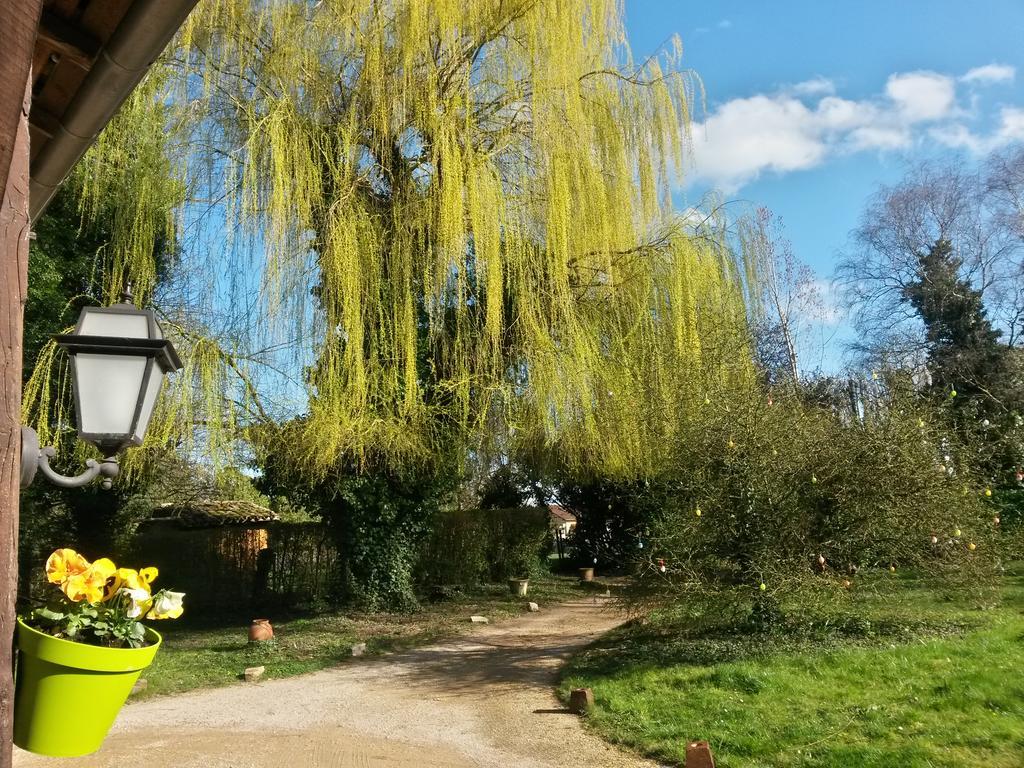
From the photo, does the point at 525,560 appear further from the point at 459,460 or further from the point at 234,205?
the point at 234,205

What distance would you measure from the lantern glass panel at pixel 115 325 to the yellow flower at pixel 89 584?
0.98 metres

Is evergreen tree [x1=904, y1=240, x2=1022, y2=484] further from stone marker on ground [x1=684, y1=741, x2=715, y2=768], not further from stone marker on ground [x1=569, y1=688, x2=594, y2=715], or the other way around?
stone marker on ground [x1=684, y1=741, x2=715, y2=768]

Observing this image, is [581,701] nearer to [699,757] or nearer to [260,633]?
[699,757]

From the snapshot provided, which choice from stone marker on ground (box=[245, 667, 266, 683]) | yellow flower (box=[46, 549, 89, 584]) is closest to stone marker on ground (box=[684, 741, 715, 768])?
yellow flower (box=[46, 549, 89, 584])

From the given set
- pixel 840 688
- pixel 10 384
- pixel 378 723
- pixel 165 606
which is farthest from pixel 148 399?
pixel 840 688

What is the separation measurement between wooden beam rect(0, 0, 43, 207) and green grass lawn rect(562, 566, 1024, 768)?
15.2ft

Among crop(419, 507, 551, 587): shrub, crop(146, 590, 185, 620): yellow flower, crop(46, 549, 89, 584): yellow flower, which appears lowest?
crop(419, 507, 551, 587): shrub

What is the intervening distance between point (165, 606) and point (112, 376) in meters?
1.00

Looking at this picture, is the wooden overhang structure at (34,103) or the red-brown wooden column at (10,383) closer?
the wooden overhang structure at (34,103)

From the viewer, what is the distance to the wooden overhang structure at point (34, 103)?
1082 mm

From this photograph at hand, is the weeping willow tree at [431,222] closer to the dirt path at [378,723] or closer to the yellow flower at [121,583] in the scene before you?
the dirt path at [378,723]

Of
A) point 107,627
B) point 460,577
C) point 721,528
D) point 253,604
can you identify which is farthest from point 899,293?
point 107,627

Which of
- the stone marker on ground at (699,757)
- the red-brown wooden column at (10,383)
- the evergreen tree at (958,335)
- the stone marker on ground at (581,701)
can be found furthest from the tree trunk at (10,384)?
the evergreen tree at (958,335)

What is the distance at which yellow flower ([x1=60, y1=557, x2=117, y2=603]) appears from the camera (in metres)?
1.94
